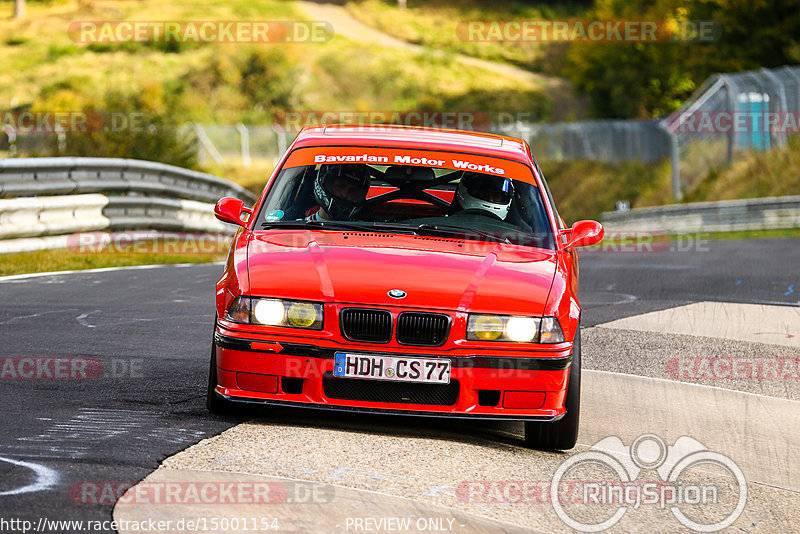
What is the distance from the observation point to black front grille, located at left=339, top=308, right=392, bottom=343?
5.72m

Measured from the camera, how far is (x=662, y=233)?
30.2m

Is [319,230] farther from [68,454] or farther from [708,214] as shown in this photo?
[708,214]

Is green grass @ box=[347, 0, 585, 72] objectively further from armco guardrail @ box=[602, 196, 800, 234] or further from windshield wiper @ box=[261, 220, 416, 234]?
windshield wiper @ box=[261, 220, 416, 234]

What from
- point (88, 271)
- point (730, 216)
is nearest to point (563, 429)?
point (88, 271)

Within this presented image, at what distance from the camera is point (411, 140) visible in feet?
24.6

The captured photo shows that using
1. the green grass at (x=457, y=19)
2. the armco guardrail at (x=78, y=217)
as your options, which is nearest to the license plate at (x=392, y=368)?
the armco guardrail at (x=78, y=217)

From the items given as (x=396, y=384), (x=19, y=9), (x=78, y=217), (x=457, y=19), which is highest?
(x=457, y=19)

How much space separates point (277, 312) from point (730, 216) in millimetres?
24169

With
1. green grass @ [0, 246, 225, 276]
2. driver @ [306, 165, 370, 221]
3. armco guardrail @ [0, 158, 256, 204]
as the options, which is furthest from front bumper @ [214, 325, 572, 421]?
armco guardrail @ [0, 158, 256, 204]

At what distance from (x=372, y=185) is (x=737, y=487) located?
10.5 feet

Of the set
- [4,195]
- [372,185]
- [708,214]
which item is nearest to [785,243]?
[708,214]

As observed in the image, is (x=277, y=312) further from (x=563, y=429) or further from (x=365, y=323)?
(x=563, y=429)

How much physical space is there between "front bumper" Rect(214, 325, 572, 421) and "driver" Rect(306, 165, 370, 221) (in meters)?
1.60

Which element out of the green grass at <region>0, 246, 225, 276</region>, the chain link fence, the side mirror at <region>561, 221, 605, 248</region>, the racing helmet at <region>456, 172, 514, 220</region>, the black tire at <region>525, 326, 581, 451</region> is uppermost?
the chain link fence
